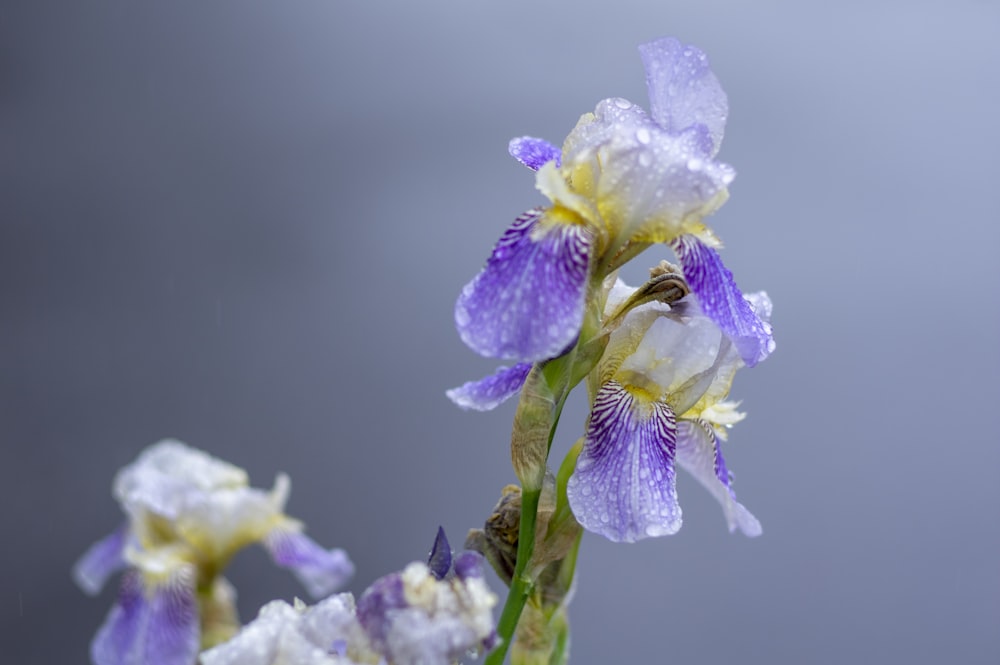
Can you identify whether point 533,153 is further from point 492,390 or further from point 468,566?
point 468,566

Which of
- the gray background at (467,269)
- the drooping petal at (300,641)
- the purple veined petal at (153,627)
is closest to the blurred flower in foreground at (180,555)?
the purple veined petal at (153,627)

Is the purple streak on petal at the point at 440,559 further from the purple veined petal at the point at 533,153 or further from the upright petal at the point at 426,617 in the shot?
the purple veined petal at the point at 533,153

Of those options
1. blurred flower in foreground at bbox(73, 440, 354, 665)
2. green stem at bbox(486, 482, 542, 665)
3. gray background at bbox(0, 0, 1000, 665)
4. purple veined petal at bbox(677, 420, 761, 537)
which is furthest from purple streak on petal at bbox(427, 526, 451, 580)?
gray background at bbox(0, 0, 1000, 665)

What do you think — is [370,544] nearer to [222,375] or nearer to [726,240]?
[222,375]

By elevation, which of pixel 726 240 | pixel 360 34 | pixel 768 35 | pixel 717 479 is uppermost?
pixel 768 35

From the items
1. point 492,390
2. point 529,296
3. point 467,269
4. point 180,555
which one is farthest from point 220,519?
point 467,269

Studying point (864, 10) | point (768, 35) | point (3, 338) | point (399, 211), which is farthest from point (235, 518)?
point (864, 10)

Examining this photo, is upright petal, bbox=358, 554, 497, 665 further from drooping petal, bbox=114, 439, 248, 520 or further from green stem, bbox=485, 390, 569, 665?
drooping petal, bbox=114, 439, 248, 520
